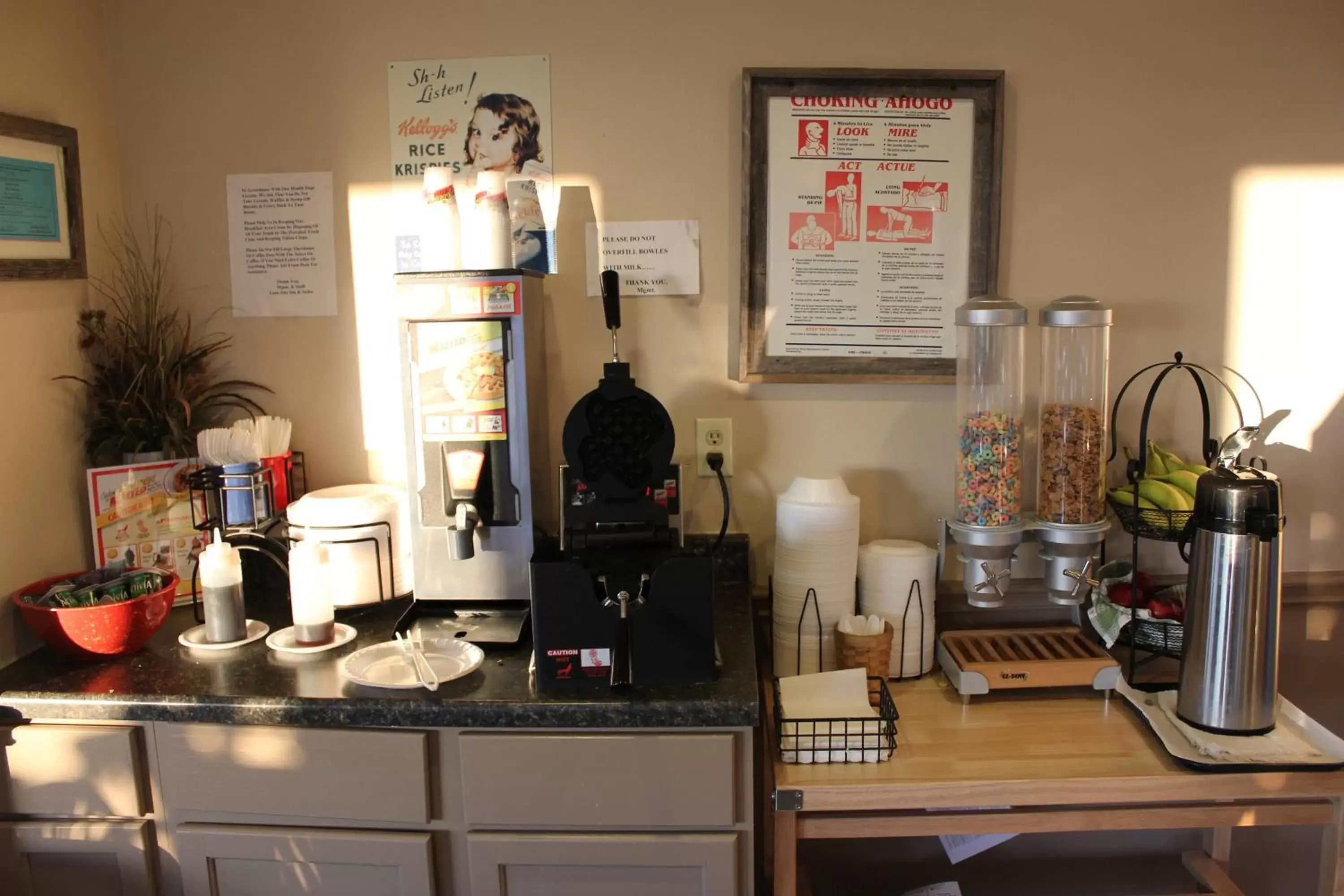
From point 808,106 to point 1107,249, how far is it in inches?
26.2

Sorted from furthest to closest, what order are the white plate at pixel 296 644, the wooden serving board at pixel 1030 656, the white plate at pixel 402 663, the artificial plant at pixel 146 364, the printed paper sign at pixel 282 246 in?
the printed paper sign at pixel 282 246 < the artificial plant at pixel 146 364 < the wooden serving board at pixel 1030 656 < the white plate at pixel 296 644 < the white plate at pixel 402 663

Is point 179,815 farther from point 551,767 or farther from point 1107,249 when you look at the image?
point 1107,249

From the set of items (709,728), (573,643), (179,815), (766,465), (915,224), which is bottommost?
(179,815)

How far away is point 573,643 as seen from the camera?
4.92 ft

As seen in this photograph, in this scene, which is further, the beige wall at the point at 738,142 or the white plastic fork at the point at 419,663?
the beige wall at the point at 738,142

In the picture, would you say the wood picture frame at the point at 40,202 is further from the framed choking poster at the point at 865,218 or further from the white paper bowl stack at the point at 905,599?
the white paper bowl stack at the point at 905,599

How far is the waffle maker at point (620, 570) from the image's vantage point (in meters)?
1.50

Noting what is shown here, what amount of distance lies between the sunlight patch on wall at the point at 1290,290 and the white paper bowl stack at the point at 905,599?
2.57ft

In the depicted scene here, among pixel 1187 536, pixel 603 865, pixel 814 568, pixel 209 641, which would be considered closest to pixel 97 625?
pixel 209 641

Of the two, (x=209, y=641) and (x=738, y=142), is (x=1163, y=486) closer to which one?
(x=738, y=142)

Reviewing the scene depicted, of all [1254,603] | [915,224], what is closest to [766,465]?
[915,224]

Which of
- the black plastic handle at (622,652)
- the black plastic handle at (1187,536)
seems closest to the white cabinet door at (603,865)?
the black plastic handle at (622,652)

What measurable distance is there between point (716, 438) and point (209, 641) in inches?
39.9

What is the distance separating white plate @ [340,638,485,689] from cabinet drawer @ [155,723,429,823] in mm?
98
